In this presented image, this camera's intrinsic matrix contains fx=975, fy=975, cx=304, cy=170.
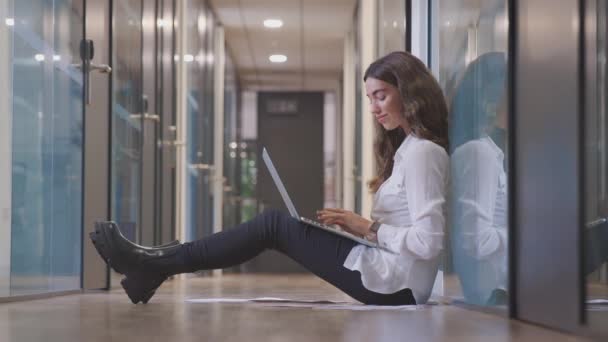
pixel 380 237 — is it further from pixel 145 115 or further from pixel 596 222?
pixel 145 115

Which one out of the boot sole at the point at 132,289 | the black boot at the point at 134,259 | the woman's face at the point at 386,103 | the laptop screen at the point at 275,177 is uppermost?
the woman's face at the point at 386,103

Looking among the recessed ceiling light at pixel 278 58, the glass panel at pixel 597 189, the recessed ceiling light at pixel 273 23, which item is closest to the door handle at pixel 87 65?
the glass panel at pixel 597 189

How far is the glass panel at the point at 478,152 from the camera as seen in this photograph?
91.0 inches

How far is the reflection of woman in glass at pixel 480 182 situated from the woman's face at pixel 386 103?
0.17 metres

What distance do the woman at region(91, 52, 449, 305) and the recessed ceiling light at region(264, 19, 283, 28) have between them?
6.39 metres

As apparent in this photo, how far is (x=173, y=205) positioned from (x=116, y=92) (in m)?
2.02

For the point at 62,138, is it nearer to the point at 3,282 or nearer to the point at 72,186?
the point at 72,186

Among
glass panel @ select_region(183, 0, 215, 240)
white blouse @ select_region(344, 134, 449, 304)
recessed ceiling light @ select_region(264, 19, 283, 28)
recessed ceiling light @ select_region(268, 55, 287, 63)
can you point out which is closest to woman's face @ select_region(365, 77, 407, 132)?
white blouse @ select_region(344, 134, 449, 304)

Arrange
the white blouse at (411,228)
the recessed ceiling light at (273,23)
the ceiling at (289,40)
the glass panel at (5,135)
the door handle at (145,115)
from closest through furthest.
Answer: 1. the white blouse at (411,228)
2. the glass panel at (5,135)
3. the door handle at (145,115)
4. the ceiling at (289,40)
5. the recessed ceiling light at (273,23)

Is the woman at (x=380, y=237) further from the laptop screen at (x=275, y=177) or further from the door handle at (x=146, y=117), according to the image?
the door handle at (x=146, y=117)

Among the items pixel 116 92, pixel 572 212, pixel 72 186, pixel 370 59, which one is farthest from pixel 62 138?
pixel 370 59

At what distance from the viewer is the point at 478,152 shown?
103 inches

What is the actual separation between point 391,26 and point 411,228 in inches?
101

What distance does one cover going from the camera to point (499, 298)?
233 cm
